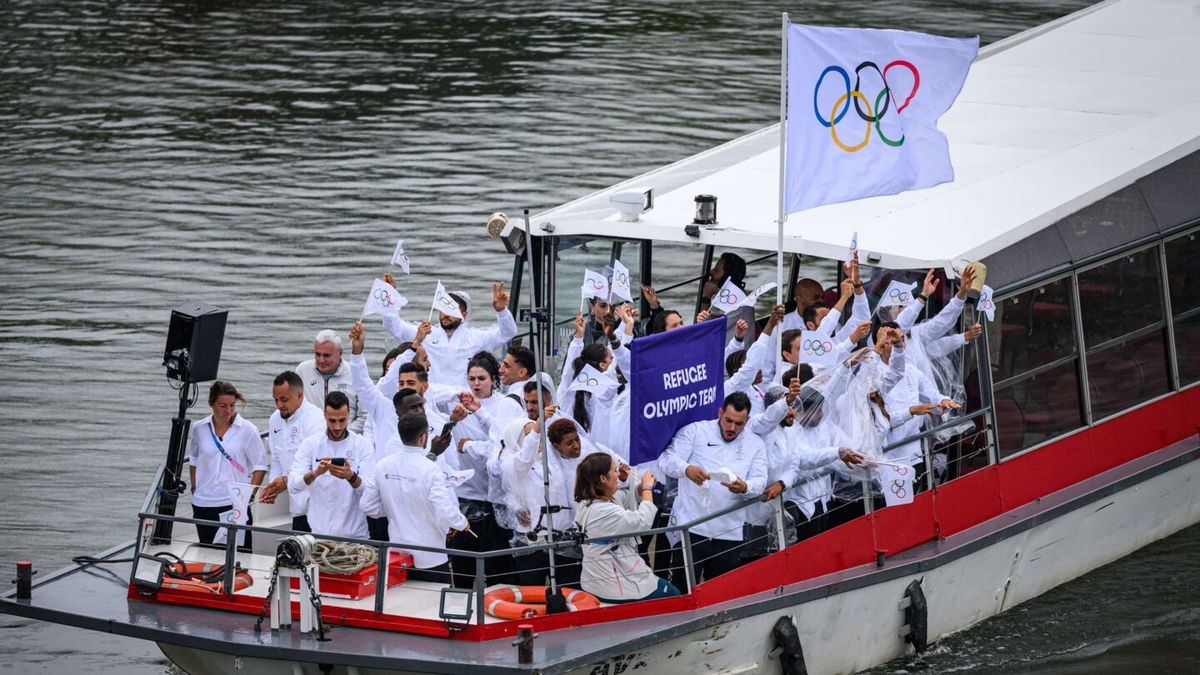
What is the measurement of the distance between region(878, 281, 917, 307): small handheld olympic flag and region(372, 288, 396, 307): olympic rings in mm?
3506

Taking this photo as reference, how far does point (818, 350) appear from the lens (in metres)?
11.7

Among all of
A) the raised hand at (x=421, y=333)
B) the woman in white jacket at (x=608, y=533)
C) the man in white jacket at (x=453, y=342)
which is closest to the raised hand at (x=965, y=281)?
the woman in white jacket at (x=608, y=533)

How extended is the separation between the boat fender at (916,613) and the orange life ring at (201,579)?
4.41m

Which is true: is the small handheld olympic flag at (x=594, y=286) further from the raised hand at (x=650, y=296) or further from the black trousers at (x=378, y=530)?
the black trousers at (x=378, y=530)

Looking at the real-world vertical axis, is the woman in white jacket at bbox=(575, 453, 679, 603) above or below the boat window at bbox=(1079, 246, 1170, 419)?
below

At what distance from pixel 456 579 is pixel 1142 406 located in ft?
19.5

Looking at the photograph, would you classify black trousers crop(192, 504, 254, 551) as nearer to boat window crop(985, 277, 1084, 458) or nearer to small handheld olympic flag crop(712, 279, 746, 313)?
small handheld olympic flag crop(712, 279, 746, 313)

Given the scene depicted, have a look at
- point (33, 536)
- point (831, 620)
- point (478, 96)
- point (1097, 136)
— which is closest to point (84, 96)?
point (478, 96)

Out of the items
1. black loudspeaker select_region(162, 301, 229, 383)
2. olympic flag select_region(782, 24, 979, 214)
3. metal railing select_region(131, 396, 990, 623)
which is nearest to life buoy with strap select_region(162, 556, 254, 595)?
metal railing select_region(131, 396, 990, 623)

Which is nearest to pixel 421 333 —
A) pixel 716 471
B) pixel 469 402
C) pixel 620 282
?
pixel 469 402

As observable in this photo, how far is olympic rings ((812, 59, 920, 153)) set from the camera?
40.1 feet

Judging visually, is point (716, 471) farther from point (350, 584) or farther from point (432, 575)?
point (350, 584)

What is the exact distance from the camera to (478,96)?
30.4 metres

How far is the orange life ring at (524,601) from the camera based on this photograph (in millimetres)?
10461
